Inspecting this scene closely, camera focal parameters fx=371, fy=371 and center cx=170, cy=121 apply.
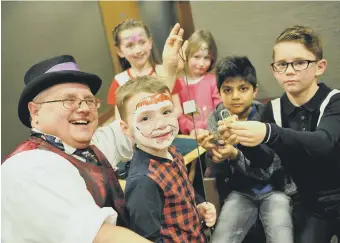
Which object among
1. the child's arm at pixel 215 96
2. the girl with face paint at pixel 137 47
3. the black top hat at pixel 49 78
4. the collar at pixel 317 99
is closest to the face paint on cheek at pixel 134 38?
the girl with face paint at pixel 137 47

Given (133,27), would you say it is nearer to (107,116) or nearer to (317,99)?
→ (107,116)

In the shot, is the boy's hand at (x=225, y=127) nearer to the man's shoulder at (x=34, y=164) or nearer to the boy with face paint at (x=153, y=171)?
the boy with face paint at (x=153, y=171)

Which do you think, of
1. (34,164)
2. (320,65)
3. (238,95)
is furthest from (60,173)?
(320,65)

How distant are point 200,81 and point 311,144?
45 cm

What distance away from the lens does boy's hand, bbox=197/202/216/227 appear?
32.5 inches

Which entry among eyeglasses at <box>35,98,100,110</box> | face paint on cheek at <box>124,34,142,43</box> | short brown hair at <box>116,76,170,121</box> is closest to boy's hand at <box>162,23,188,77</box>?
short brown hair at <box>116,76,170,121</box>

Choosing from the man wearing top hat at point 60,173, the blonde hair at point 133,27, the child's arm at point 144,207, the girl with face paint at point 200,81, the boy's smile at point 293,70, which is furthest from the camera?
the blonde hair at point 133,27

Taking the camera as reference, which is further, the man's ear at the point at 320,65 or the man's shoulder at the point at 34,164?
the man's ear at the point at 320,65

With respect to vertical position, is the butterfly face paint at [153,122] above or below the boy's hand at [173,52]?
below

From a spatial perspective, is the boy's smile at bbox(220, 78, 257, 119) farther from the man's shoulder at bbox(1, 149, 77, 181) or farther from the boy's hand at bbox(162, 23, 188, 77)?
the man's shoulder at bbox(1, 149, 77, 181)

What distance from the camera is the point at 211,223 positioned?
0.82 meters

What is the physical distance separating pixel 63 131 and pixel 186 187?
275mm

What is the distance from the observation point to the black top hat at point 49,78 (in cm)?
68

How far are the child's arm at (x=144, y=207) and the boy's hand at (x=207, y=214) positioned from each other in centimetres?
17
